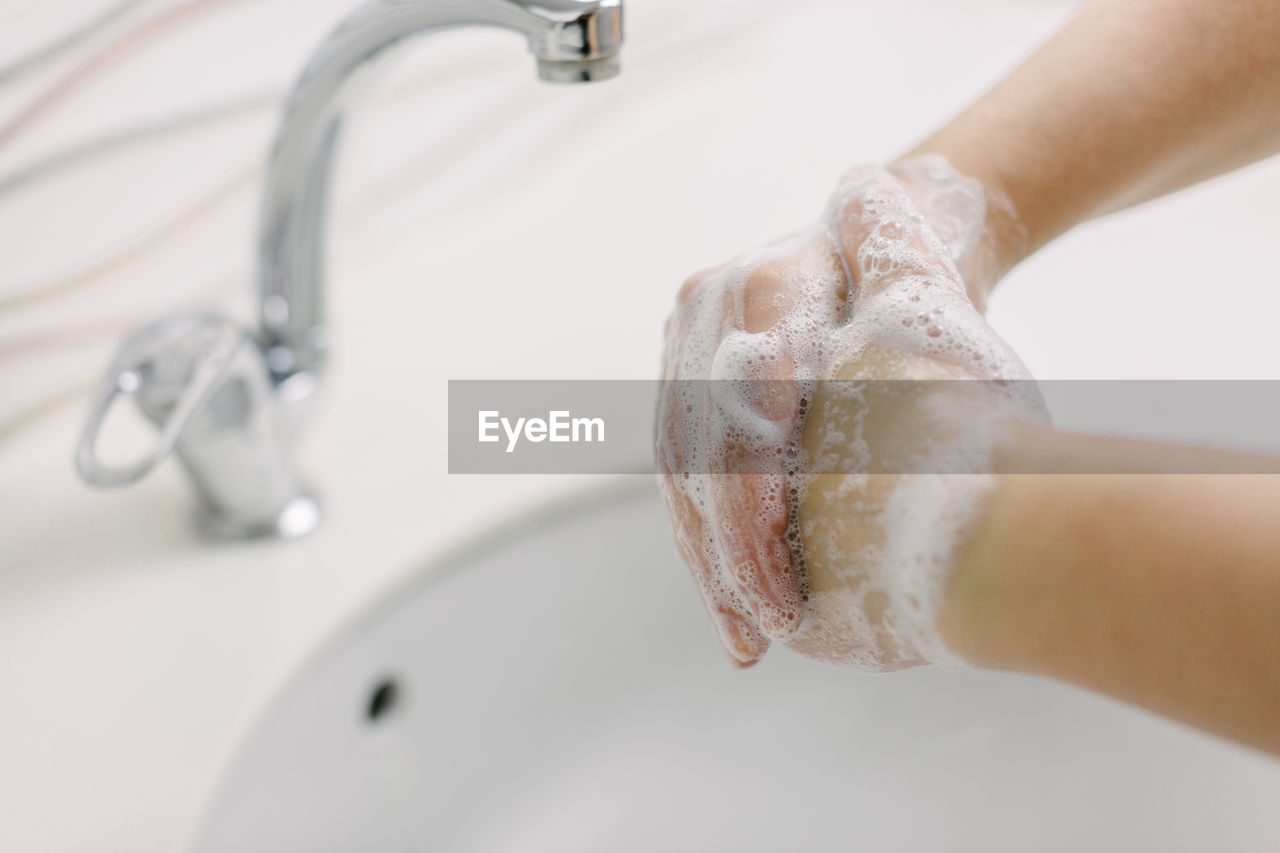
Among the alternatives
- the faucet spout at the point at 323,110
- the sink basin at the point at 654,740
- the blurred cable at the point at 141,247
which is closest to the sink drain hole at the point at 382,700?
the sink basin at the point at 654,740

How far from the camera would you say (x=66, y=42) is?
46 centimetres

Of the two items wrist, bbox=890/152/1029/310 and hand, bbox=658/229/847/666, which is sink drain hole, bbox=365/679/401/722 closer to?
hand, bbox=658/229/847/666

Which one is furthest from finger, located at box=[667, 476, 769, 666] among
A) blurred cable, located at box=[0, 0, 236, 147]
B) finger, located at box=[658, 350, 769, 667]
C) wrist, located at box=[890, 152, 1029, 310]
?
blurred cable, located at box=[0, 0, 236, 147]

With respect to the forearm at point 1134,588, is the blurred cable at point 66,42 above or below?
above

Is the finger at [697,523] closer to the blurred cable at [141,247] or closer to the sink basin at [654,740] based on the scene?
the sink basin at [654,740]

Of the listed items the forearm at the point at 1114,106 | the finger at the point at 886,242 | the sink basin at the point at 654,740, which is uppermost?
the forearm at the point at 1114,106

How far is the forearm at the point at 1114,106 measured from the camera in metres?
0.40

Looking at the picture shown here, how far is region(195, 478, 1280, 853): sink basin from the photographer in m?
0.48

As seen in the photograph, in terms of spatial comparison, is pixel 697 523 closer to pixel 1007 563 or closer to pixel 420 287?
pixel 1007 563

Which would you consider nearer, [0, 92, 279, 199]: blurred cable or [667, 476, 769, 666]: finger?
[667, 476, 769, 666]: finger

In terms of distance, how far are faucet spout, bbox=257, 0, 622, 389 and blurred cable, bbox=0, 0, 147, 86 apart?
0.42 feet

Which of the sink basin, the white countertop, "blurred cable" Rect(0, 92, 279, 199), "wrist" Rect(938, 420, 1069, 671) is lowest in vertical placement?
the sink basin

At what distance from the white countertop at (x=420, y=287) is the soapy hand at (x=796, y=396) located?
0.19 metres

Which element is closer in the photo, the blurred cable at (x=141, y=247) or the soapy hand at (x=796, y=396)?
the soapy hand at (x=796, y=396)
